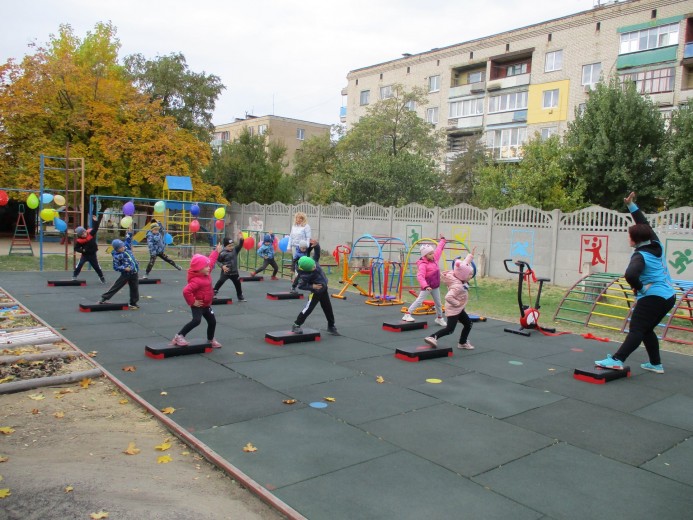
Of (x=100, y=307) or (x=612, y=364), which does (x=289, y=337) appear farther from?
(x=612, y=364)

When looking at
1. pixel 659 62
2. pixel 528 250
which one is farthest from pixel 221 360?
pixel 659 62

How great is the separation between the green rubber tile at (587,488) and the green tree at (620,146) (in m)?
21.0

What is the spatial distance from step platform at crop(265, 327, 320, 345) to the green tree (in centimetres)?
1853

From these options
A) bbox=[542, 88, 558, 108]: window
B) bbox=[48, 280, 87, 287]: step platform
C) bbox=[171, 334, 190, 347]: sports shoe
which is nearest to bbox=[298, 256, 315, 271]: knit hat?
bbox=[171, 334, 190, 347]: sports shoe

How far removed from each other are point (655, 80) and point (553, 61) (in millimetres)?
7158

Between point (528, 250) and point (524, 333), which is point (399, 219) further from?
point (524, 333)

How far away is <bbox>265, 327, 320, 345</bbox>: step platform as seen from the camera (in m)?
8.53

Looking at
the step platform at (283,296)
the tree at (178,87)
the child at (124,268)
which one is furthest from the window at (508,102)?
the child at (124,268)

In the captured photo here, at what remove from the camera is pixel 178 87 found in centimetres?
3703

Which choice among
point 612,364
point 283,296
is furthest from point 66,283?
point 612,364

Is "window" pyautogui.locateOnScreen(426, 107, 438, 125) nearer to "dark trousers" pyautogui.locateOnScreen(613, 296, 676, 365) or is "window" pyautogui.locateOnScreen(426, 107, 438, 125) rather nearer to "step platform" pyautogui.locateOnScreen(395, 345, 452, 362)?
"step platform" pyautogui.locateOnScreen(395, 345, 452, 362)

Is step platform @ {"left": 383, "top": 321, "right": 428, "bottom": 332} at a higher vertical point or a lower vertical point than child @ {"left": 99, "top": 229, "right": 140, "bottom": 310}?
lower

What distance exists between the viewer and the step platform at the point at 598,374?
6.89 m

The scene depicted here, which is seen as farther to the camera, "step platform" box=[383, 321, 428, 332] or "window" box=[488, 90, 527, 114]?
"window" box=[488, 90, 527, 114]
